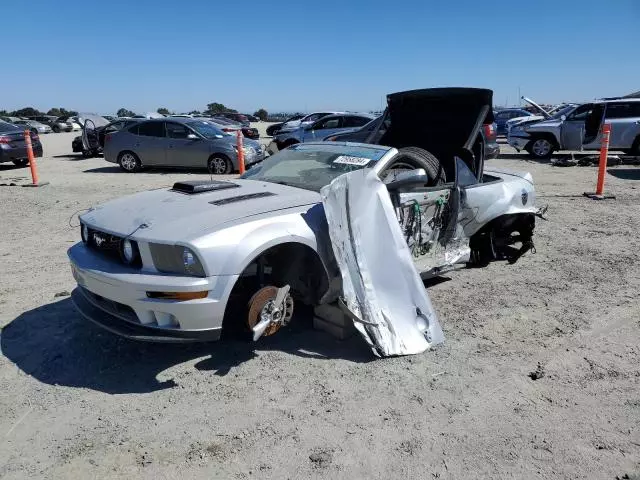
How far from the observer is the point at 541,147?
56.6 ft

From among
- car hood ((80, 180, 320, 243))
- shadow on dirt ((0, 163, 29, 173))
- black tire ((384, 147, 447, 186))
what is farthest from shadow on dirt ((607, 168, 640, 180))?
shadow on dirt ((0, 163, 29, 173))

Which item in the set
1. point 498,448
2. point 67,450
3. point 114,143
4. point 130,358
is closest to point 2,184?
point 114,143

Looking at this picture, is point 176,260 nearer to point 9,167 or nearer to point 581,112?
point 9,167

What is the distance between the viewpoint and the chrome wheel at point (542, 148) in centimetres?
1709

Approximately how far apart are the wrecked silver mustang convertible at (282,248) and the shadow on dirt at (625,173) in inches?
372

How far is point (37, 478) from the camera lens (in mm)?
2654

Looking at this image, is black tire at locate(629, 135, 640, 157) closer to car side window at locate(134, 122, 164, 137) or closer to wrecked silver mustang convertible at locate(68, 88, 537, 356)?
wrecked silver mustang convertible at locate(68, 88, 537, 356)

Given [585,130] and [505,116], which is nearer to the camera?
[585,130]

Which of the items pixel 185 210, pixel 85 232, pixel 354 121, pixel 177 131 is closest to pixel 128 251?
pixel 185 210

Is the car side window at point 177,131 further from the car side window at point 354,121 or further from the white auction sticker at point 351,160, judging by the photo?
the white auction sticker at point 351,160

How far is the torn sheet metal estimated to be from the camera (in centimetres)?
380

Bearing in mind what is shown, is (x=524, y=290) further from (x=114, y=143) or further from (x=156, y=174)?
(x=114, y=143)

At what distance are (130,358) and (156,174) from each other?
11.2 metres

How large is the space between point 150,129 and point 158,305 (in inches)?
488
